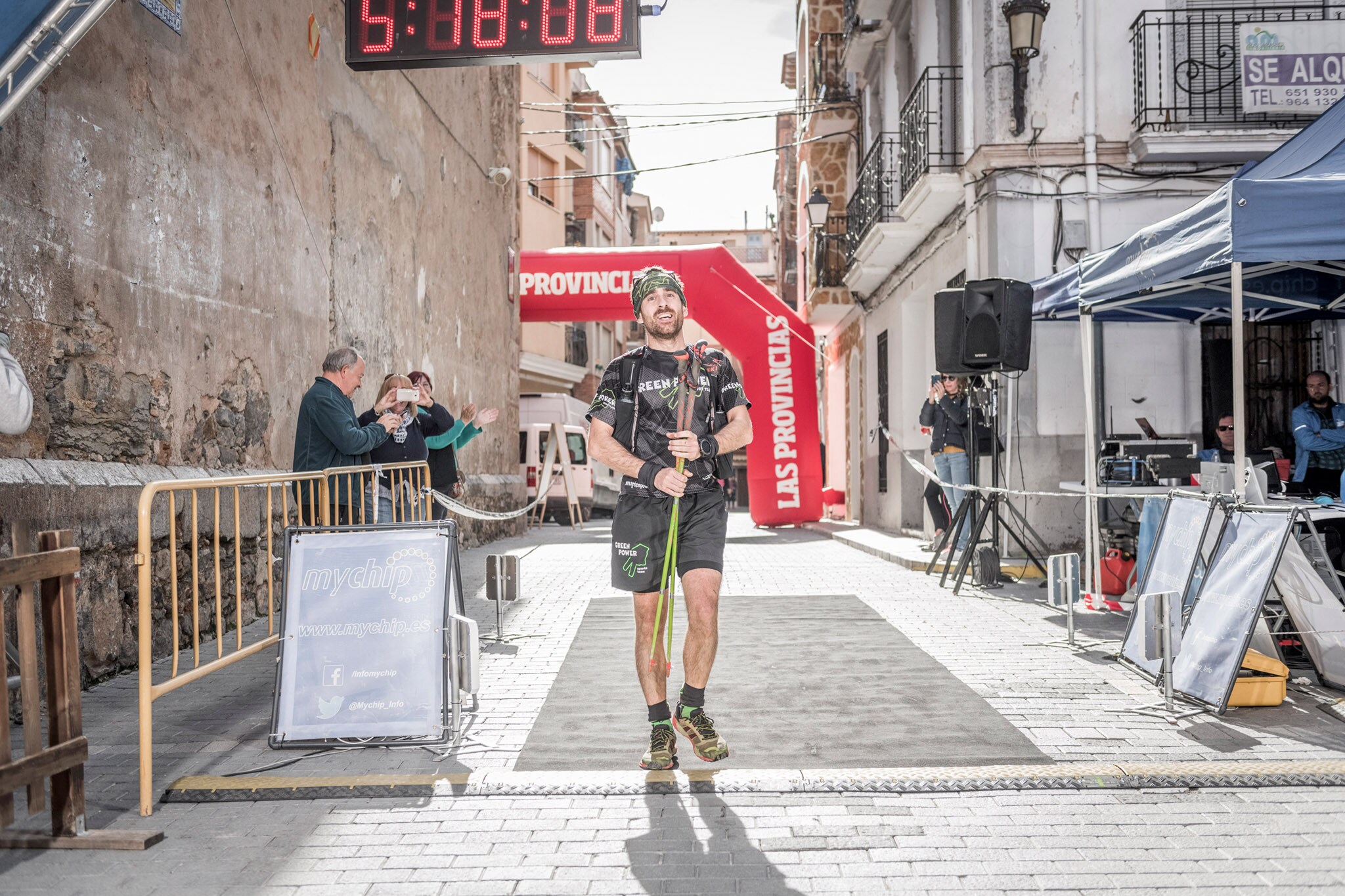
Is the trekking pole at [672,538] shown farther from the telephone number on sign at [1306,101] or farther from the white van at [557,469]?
the white van at [557,469]

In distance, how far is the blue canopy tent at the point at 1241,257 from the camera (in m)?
6.01

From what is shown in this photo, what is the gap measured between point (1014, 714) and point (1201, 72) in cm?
949

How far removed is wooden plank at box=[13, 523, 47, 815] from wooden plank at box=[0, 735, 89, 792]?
0.12 ft

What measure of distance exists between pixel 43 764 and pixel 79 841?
10.7 inches

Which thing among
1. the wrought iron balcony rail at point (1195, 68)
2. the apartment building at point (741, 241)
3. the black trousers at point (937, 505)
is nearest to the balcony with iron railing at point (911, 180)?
the wrought iron balcony rail at point (1195, 68)

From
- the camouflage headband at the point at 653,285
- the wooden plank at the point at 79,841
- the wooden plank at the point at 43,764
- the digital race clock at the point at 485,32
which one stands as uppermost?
the digital race clock at the point at 485,32

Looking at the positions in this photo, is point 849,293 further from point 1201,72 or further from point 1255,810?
point 1255,810

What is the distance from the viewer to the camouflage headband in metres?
4.54

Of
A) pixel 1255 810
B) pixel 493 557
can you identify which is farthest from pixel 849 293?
pixel 1255 810

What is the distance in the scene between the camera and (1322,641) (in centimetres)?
562

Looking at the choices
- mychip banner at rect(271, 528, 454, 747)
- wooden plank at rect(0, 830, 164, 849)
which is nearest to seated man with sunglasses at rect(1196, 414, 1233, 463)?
mychip banner at rect(271, 528, 454, 747)

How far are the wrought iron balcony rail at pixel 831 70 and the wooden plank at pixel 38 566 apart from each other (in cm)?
2017

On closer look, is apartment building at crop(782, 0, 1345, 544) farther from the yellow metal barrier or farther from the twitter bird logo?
the twitter bird logo

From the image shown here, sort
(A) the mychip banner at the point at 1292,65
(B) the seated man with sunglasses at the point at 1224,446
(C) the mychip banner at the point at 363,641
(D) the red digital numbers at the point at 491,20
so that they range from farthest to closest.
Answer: (A) the mychip banner at the point at 1292,65, (B) the seated man with sunglasses at the point at 1224,446, (D) the red digital numbers at the point at 491,20, (C) the mychip banner at the point at 363,641
